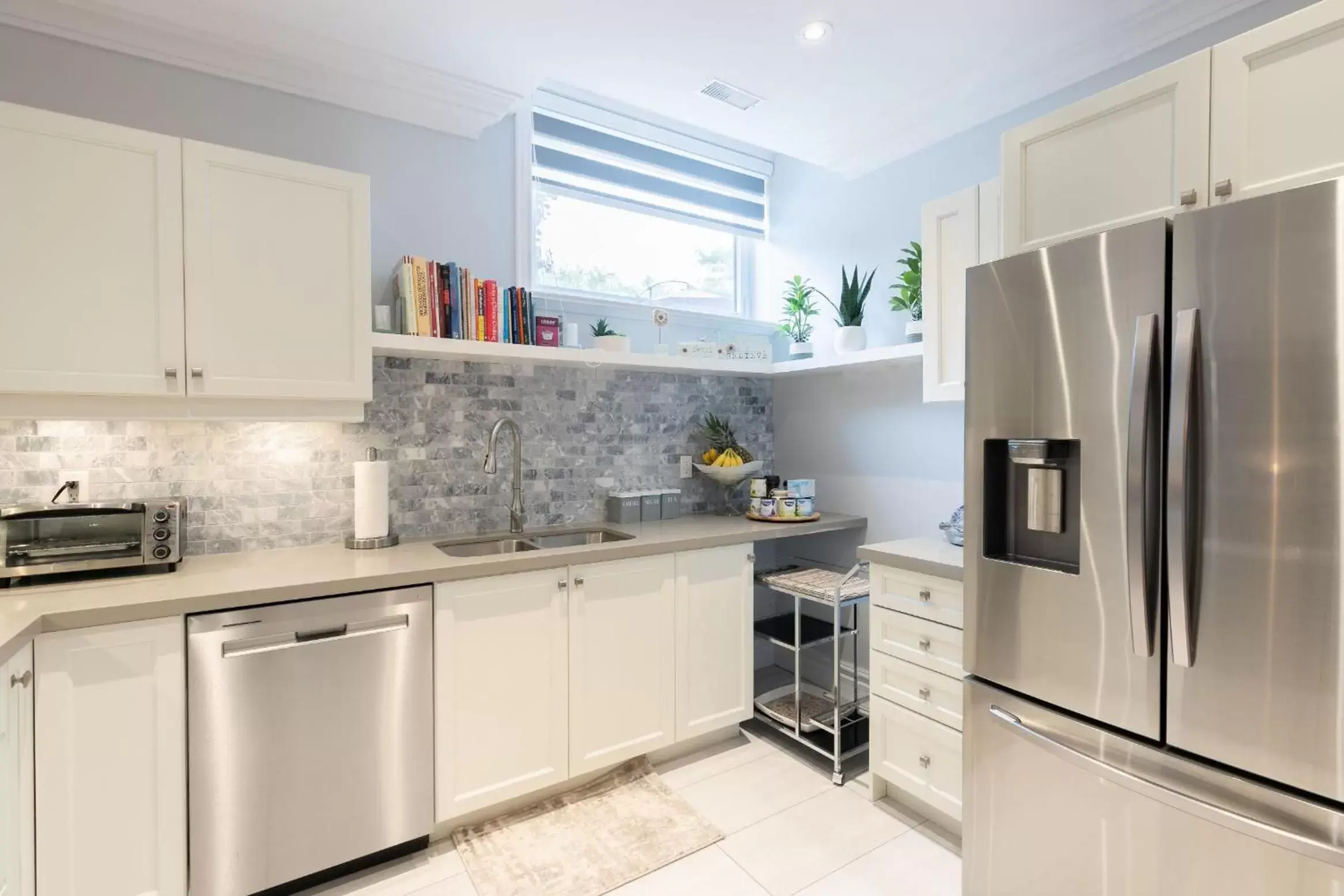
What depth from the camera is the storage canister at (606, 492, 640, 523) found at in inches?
116

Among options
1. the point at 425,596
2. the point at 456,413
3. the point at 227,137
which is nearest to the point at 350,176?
the point at 227,137

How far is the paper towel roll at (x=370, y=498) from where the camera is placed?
7.45 ft

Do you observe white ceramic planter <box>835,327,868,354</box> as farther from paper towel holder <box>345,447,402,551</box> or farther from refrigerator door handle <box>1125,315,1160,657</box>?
paper towel holder <box>345,447,402,551</box>

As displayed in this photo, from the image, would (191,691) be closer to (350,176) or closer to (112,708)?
(112,708)

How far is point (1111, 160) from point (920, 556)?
4.10 feet

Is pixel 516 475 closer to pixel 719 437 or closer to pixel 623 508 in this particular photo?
pixel 623 508

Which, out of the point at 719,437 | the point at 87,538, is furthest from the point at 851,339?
the point at 87,538

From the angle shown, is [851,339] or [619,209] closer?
[851,339]

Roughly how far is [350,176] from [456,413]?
0.91 meters

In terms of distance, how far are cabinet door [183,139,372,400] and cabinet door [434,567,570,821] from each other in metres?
0.79

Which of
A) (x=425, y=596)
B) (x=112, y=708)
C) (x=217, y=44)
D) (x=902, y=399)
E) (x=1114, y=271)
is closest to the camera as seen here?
(x=1114, y=271)

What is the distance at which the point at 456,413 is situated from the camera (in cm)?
262

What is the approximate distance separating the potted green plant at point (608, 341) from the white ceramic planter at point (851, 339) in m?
0.95

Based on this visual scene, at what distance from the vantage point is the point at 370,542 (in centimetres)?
229
